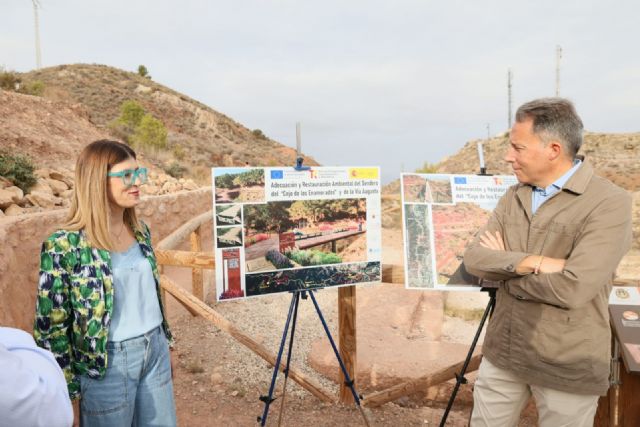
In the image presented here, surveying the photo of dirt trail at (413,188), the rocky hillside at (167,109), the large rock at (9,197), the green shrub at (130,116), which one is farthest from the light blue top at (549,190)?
the rocky hillside at (167,109)

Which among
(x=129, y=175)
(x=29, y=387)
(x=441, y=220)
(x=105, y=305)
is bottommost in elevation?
(x=105, y=305)

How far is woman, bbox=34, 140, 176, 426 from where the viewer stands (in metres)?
1.81

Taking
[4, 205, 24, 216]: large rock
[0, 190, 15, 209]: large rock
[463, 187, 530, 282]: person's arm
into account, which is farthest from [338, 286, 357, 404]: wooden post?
[0, 190, 15, 209]: large rock

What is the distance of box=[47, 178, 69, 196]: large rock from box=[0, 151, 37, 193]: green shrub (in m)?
0.43

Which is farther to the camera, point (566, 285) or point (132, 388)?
point (132, 388)

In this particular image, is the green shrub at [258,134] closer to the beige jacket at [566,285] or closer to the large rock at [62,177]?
the large rock at [62,177]

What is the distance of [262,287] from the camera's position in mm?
2699

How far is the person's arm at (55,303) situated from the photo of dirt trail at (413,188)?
1781mm

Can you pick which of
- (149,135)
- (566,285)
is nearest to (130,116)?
(149,135)

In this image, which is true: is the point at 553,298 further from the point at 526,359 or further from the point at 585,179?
the point at 585,179

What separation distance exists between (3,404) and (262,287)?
6.50 feet

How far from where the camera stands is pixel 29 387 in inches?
30.0

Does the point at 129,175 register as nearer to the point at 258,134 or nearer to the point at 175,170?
the point at 175,170

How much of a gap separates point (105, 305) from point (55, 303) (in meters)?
0.18
